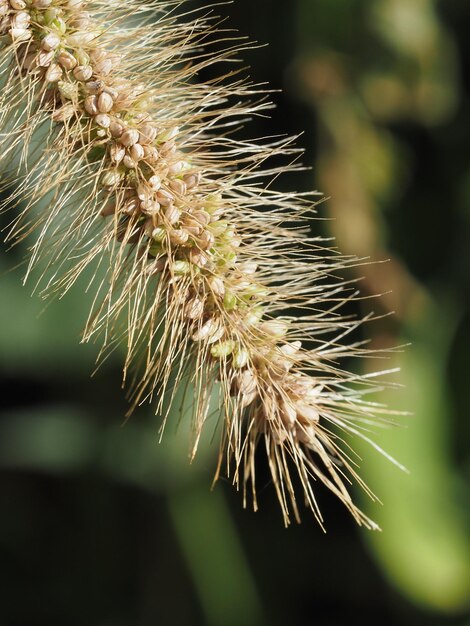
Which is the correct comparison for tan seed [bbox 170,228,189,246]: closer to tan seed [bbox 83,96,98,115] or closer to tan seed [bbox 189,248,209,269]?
tan seed [bbox 189,248,209,269]

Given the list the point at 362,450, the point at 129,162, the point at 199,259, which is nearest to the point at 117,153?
the point at 129,162

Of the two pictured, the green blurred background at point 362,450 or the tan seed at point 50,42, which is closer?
the tan seed at point 50,42

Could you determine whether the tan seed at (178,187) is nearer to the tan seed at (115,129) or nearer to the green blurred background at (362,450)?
the tan seed at (115,129)

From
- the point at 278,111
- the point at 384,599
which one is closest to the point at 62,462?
the point at 384,599

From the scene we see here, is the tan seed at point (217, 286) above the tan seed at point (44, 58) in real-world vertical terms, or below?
below

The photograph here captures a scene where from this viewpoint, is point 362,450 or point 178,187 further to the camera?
point 362,450

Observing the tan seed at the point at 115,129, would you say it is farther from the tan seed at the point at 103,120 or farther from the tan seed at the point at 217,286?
the tan seed at the point at 217,286

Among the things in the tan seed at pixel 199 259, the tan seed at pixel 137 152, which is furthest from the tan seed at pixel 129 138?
the tan seed at pixel 199 259

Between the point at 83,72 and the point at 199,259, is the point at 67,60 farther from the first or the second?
the point at 199,259

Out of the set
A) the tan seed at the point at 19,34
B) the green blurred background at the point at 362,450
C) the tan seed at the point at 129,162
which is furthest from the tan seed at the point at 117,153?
the green blurred background at the point at 362,450
